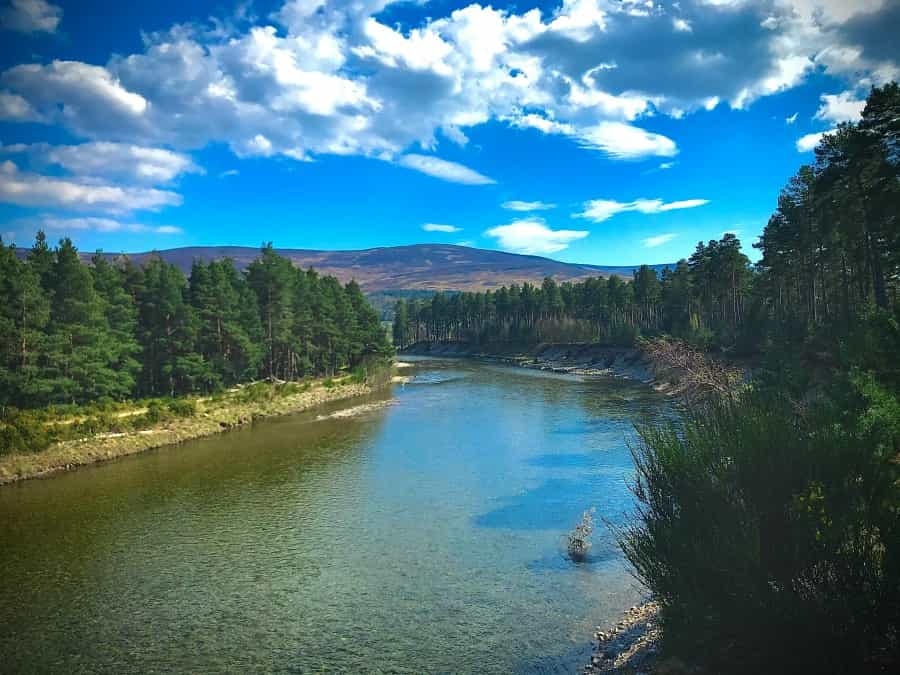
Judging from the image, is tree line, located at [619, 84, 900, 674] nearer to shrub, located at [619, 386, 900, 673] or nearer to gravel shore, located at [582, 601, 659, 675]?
shrub, located at [619, 386, 900, 673]

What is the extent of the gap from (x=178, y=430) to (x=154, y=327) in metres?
16.2

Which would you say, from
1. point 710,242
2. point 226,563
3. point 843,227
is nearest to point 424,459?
point 226,563

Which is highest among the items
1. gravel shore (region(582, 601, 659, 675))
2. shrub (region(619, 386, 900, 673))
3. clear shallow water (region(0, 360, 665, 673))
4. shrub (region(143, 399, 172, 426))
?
shrub (region(619, 386, 900, 673))

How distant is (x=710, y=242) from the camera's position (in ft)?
296

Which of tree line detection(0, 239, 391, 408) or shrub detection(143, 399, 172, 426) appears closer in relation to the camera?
tree line detection(0, 239, 391, 408)

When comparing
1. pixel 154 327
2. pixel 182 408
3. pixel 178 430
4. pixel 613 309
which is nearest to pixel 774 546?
pixel 178 430

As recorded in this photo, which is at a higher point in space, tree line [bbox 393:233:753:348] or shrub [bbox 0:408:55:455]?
tree line [bbox 393:233:753:348]

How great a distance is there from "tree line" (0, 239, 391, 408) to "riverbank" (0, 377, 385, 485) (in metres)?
4.79

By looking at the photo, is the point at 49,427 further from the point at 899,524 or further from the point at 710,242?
the point at 710,242

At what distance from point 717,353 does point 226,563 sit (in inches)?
2432

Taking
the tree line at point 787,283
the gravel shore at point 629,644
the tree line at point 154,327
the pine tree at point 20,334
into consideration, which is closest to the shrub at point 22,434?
the pine tree at point 20,334

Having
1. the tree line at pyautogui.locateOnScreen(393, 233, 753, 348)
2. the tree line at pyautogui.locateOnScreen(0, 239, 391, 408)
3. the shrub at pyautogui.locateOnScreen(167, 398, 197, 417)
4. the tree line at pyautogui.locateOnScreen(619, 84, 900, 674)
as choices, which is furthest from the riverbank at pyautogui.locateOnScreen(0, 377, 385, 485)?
the tree line at pyautogui.locateOnScreen(393, 233, 753, 348)

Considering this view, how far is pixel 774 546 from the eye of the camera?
10.3m

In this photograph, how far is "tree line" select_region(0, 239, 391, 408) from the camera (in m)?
41.8
